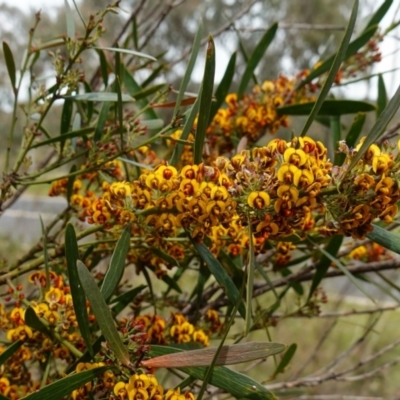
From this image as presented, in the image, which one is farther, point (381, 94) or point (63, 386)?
point (381, 94)

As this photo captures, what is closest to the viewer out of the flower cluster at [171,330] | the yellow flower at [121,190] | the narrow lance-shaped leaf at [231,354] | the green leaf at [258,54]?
the narrow lance-shaped leaf at [231,354]

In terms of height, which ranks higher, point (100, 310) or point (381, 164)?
point (381, 164)

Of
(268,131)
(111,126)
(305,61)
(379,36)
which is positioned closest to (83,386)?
(111,126)

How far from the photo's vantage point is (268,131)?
935 millimetres

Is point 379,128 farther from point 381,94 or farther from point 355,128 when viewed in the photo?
point 381,94

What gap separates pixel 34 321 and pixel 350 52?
2.09 feet

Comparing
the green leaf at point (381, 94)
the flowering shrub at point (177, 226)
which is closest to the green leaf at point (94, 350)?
the flowering shrub at point (177, 226)

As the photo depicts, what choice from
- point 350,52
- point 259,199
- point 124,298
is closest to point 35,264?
point 124,298

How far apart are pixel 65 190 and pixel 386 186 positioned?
0.55m

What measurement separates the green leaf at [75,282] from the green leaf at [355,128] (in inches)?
16.5

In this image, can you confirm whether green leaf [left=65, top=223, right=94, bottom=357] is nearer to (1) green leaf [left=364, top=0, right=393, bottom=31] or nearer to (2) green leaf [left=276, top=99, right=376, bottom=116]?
(2) green leaf [left=276, top=99, right=376, bottom=116]

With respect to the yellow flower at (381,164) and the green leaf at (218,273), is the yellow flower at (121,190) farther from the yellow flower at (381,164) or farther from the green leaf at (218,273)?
the yellow flower at (381,164)

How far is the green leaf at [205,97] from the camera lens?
48cm

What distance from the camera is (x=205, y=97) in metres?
0.50
